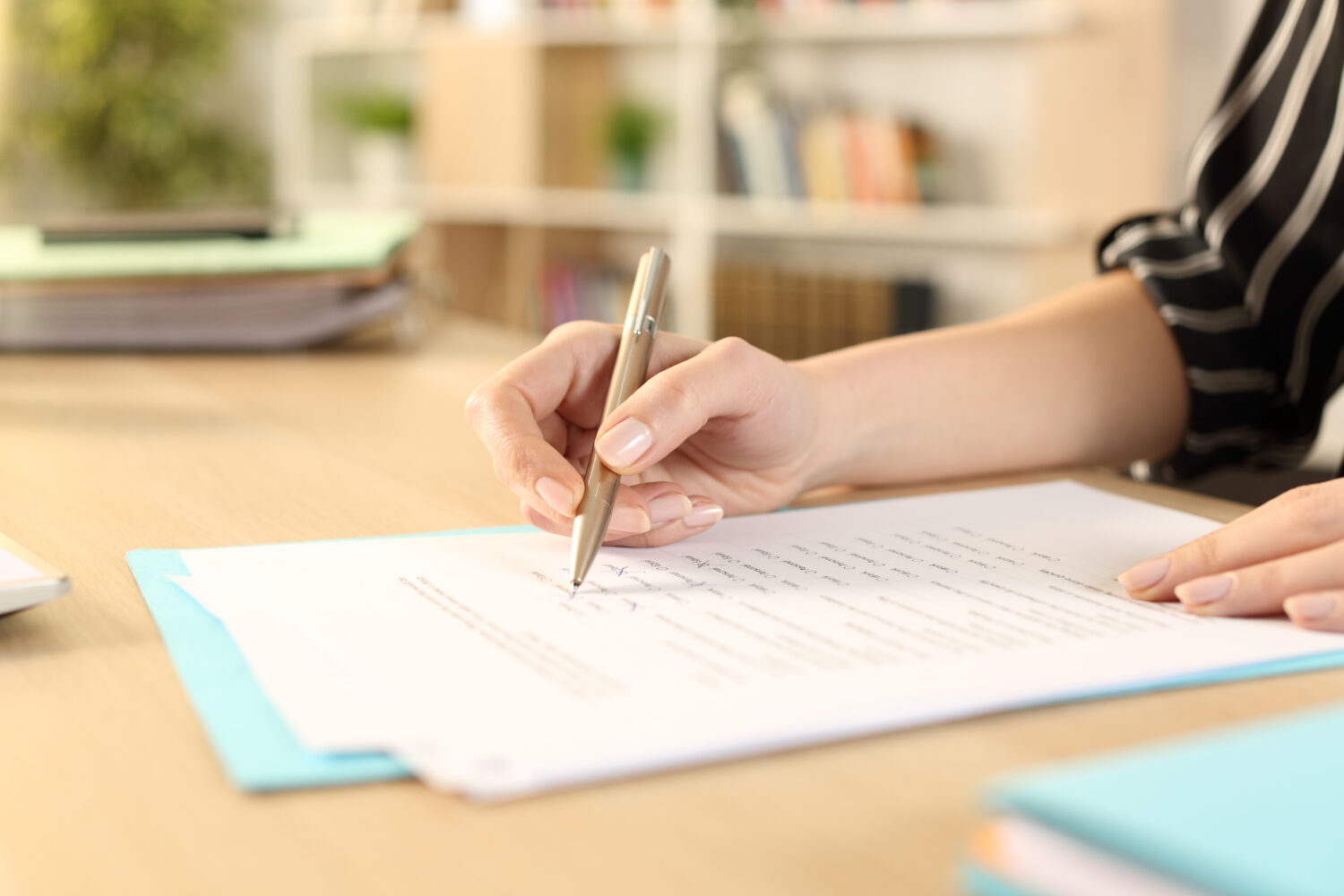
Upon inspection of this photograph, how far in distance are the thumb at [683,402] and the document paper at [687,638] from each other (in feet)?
0.16

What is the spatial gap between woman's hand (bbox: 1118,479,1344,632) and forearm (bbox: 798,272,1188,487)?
0.79 feet

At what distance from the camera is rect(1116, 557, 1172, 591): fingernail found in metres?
0.51

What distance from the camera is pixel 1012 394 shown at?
0.80 m

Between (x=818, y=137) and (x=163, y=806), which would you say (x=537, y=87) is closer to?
(x=818, y=137)

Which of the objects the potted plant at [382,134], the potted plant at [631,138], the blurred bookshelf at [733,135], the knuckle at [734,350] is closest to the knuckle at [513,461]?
the knuckle at [734,350]

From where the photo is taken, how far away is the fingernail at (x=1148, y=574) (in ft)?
1.69

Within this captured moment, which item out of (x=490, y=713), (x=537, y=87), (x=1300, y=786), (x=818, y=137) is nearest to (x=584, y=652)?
(x=490, y=713)

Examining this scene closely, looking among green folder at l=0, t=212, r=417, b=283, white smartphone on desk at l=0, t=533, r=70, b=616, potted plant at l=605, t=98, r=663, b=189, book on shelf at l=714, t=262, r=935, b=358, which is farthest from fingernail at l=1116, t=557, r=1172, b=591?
potted plant at l=605, t=98, r=663, b=189

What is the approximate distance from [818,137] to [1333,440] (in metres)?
1.29

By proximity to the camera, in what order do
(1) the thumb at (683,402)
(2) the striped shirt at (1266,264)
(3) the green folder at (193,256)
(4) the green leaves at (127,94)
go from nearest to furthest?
(1) the thumb at (683,402), (2) the striped shirt at (1266,264), (3) the green folder at (193,256), (4) the green leaves at (127,94)

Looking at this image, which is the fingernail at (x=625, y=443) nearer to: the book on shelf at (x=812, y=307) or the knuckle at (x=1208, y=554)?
the knuckle at (x=1208, y=554)

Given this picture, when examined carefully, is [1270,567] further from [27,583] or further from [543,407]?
[27,583]

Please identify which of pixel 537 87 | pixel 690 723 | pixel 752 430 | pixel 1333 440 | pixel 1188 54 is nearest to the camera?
pixel 690 723

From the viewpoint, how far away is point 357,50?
4.12m
